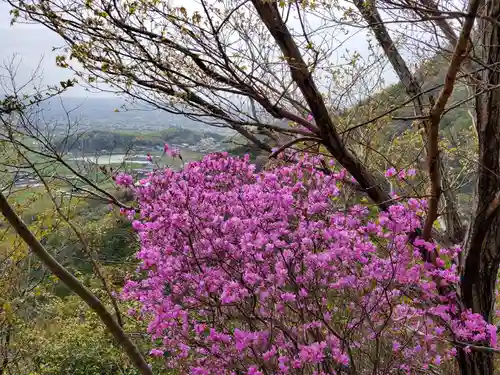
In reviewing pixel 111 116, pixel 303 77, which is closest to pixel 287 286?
pixel 303 77

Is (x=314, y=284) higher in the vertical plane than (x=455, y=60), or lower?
lower

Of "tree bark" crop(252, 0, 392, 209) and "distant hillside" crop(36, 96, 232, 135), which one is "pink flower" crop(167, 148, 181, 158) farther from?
"tree bark" crop(252, 0, 392, 209)

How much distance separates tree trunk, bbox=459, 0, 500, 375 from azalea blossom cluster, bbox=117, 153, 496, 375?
0.21 metres

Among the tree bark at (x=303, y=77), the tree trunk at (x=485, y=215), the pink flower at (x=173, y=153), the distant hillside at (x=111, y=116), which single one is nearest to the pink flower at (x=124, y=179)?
the pink flower at (x=173, y=153)

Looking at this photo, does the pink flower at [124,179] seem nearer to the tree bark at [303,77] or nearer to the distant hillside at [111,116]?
the distant hillside at [111,116]

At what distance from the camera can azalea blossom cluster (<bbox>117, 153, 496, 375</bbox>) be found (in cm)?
290

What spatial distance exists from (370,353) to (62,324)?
855 centimetres

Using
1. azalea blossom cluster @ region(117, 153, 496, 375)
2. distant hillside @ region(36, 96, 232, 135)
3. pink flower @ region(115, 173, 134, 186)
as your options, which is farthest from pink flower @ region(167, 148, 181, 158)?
azalea blossom cluster @ region(117, 153, 496, 375)

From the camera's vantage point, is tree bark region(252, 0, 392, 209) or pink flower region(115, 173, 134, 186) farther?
pink flower region(115, 173, 134, 186)

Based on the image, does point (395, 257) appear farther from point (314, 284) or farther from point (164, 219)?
point (164, 219)

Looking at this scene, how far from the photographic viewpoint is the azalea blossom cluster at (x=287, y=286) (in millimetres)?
2900

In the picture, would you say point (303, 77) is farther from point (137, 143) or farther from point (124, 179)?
point (137, 143)

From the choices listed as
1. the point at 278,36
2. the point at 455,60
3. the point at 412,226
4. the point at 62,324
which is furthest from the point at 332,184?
the point at 62,324

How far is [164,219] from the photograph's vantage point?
3.14 meters
